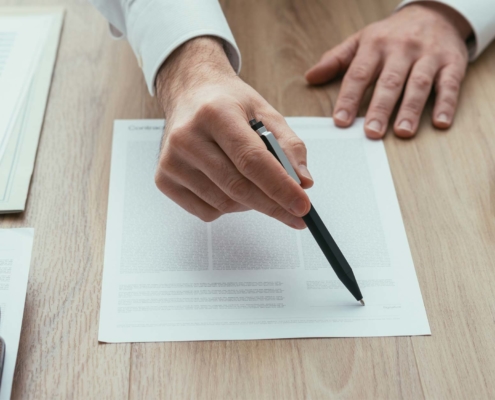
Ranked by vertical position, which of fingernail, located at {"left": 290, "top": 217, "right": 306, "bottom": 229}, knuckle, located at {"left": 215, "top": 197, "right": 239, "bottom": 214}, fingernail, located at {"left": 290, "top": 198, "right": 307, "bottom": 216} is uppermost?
fingernail, located at {"left": 290, "top": 198, "right": 307, "bottom": 216}

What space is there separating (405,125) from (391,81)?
0.08 metres

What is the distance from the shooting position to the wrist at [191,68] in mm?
652

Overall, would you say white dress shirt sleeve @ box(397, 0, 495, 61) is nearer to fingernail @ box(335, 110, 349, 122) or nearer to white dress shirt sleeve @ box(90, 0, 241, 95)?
fingernail @ box(335, 110, 349, 122)

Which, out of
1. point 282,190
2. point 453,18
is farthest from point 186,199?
point 453,18

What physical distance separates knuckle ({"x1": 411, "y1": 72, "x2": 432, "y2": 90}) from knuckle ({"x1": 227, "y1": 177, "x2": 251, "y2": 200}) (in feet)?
1.21

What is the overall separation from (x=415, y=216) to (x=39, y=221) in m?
0.46

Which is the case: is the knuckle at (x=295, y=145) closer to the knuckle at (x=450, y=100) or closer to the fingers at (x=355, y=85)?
the fingers at (x=355, y=85)

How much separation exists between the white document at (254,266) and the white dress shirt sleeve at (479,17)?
0.97ft

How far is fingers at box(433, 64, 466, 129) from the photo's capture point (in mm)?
772

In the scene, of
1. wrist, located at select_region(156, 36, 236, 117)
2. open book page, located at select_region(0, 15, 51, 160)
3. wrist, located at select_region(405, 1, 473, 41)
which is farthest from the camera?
wrist, located at select_region(405, 1, 473, 41)

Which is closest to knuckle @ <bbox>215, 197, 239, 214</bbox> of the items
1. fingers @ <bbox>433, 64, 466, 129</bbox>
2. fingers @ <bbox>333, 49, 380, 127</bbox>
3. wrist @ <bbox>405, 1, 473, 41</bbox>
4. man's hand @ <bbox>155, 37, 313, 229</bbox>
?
man's hand @ <bbox>155, 37, 313, 229</bbox>

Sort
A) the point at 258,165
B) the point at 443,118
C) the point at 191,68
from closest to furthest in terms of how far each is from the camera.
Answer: the point at 258,165, the point at 191,68, the point at 443,118

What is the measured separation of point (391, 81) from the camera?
799mm

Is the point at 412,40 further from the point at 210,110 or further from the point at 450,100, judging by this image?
the point at 210,110
